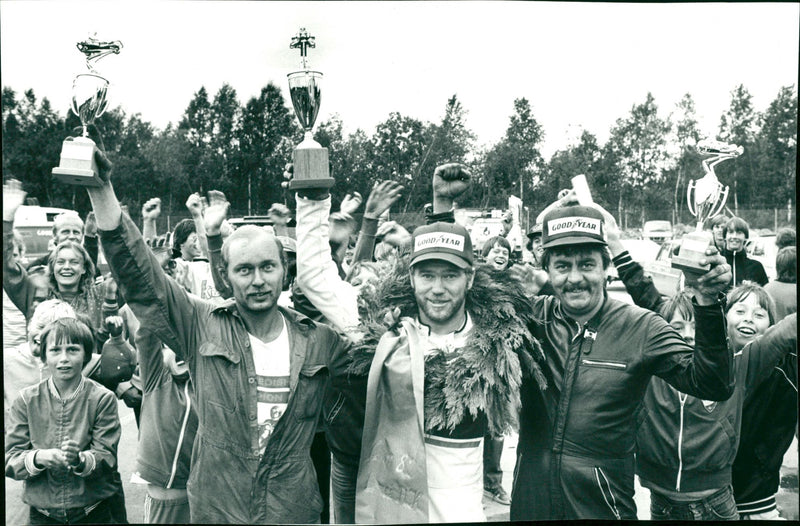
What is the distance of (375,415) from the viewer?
346 cm

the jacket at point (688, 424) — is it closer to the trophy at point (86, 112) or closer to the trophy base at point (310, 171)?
the trophy base at point (310, 171)

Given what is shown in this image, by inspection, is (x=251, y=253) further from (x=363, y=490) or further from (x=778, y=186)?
(x=778, y=186)

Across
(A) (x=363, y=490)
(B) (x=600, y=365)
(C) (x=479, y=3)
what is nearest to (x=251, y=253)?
(A) (x=363, y=490)

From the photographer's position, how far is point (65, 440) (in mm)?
3645

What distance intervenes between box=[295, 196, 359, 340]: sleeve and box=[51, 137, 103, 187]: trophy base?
3.10 ft

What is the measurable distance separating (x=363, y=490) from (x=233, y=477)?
651 mm

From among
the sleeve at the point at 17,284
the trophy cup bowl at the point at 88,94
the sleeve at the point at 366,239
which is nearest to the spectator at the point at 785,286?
the sleeve at the point at 366,239

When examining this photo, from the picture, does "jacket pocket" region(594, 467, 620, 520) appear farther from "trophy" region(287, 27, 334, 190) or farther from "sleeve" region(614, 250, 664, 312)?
"trophy" region(287, 27, 334, 190)

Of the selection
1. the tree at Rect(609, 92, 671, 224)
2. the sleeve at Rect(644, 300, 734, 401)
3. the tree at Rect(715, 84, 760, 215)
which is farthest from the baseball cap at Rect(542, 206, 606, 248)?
the tree at Rect(715, 84, 760, 215)

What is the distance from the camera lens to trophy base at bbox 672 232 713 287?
305 cm

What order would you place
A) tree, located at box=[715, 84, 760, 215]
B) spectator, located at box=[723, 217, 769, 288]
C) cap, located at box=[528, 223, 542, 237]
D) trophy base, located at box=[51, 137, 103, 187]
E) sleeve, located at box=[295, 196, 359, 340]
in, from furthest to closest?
tree, located at box=[715, 84, 760, 215] < spectator, located at box=[723, 217, 769, 288] < cap, located at box=[528, 223, 542, 237] < sleeve, located at box=[295, 196, 359, 340] < trophy base, located at box=[51, 137, 103, 187]

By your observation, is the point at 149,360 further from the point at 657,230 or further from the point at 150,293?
the point at 657,230

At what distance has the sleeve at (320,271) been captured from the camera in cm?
346

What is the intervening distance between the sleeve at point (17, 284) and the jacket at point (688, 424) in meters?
3.68
